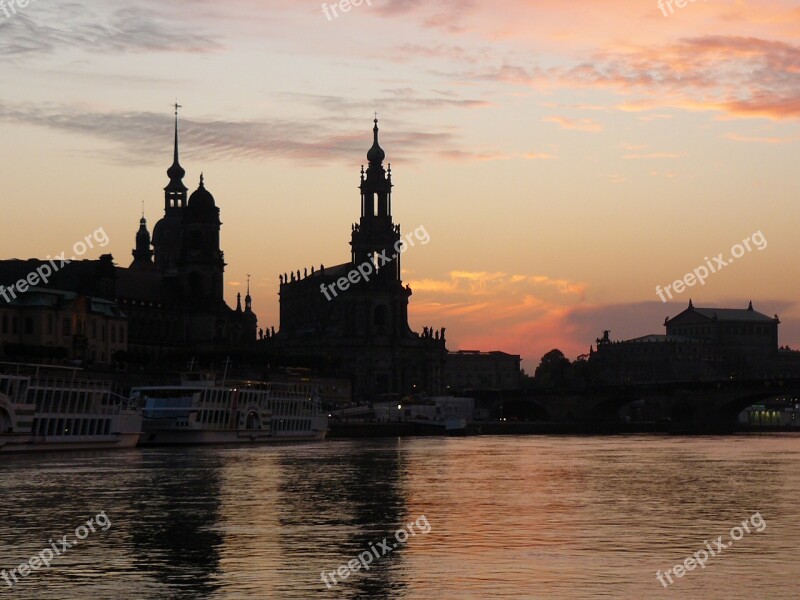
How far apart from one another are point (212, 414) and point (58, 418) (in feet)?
74.3

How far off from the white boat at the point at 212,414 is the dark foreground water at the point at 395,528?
90.3 feet

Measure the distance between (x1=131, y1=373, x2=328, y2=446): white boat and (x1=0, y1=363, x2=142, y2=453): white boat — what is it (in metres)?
4.38

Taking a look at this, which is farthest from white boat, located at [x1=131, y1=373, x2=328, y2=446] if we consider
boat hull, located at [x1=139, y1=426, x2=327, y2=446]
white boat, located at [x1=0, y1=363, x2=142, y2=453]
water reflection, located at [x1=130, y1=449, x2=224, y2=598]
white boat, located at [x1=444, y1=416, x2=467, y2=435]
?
white boat, located at [x1=444, y1=416, x2=467, y2=435]

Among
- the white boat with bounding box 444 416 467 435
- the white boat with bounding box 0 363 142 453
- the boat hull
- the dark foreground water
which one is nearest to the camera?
the dark foreground water

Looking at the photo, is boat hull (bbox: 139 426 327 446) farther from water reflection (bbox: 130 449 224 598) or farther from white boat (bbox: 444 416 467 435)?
white boat (bbox: 444 416 467 435)

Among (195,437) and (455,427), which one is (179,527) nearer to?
(195,437)

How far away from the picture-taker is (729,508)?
65688mm

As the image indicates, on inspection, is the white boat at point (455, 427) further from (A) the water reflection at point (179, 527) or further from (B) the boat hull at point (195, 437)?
(A) the water reflection at point (179, 527)

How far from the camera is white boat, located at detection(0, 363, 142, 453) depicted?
104m

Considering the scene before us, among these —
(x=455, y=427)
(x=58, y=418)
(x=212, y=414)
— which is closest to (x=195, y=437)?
(x=212, y=414)

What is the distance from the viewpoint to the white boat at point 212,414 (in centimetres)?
12900

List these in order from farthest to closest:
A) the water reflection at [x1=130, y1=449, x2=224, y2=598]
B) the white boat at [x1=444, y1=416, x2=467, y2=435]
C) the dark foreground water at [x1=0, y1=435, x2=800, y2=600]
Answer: the white boat at [x1=444, y1=416, x2=467, y2=435] → the water reflection at [x1=130, y1=449, x2=224, y2=598] → the dark foreground water at [x1=0, y1=435, x2=800, y2=600]

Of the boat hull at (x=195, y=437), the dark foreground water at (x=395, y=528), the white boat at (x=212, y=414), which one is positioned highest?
the white boat at (x=212, y=414)

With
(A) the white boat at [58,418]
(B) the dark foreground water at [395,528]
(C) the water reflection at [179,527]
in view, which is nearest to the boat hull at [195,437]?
(A) the white boat at [58,418]
